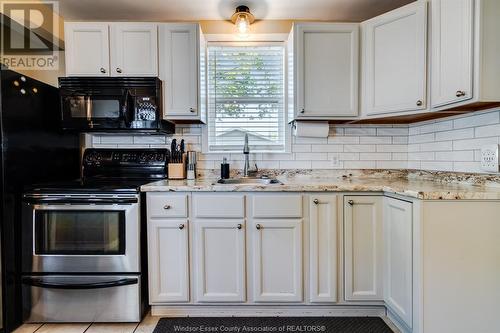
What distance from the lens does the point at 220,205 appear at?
1.81 m

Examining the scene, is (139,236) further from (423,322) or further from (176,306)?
(423,322)

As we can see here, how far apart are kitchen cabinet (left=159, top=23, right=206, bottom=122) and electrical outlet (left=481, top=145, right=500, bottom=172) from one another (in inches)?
77.4

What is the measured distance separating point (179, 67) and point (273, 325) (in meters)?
2.03

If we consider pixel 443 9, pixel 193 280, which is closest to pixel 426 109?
pixel 443 9

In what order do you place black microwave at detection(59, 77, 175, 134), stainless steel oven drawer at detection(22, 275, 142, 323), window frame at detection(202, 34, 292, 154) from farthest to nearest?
window frame at detection(202, 34, 292, 154) < black microwave at detection(59, 77, 175, 134) < stainless steel oven drawer at detection(22, 275, 142, 323)

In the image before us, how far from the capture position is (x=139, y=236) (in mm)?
1779

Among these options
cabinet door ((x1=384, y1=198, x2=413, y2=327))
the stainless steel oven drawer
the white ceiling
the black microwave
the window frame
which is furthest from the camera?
the window frame

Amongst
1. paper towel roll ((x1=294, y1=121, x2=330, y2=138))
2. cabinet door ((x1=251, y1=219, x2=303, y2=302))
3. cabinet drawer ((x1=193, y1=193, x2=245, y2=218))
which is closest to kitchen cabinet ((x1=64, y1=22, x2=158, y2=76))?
cabinet drawer ((x1=193, y1=193, x2=245, y2=218))

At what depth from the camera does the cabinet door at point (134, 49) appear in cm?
211

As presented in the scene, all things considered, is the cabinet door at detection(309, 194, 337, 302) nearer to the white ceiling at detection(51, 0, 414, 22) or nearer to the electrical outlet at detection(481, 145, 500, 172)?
the electrical outlet at detection(481, 145, 500, 172)

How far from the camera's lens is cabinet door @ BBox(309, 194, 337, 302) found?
1.81 m

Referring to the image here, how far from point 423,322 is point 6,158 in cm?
266

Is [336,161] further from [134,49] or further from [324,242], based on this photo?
[134,49]

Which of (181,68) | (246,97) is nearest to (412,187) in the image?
(246,97)
